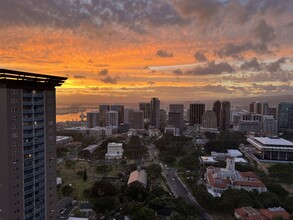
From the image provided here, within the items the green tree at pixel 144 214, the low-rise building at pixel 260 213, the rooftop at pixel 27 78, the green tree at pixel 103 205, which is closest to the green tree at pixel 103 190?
the green tree at pixel 103 205

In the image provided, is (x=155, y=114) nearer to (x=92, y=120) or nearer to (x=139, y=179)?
(x=92, y=120)

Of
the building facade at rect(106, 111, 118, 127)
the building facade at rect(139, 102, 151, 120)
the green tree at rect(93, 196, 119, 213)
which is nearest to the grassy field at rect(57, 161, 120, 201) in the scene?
the green tree at rect(93, 196, 119, 213)

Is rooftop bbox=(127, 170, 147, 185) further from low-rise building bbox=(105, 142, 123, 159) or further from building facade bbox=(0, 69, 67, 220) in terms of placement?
low-rise building bbox=(105, 142, 123, 159)

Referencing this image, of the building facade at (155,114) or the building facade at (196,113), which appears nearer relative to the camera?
the building facade at (155,114)

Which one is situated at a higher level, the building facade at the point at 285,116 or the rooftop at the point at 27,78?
the rooftop at the point at 27,78

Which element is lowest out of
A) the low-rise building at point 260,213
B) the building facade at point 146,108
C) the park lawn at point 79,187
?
the park lawn at point 79,187

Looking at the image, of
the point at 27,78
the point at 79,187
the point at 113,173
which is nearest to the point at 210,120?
the point at 113,173

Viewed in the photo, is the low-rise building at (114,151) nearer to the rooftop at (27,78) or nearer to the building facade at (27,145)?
the building facade at (27,145)
